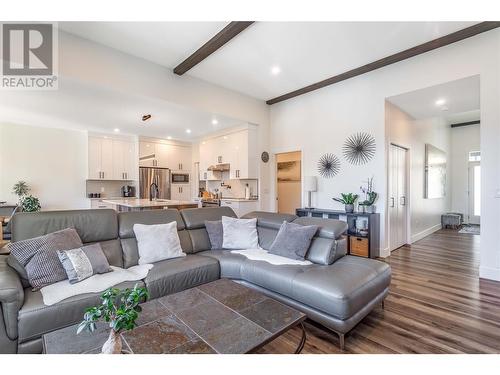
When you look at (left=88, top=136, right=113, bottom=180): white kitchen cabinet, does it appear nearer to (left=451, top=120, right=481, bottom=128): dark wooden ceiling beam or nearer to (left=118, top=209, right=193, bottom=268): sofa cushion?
(left=118, top=209, right=193, bottom=268): sofa cushion

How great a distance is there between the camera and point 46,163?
605 cm

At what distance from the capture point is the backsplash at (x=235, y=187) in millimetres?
6078

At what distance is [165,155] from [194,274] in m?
5.81

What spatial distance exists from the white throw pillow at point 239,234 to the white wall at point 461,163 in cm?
802

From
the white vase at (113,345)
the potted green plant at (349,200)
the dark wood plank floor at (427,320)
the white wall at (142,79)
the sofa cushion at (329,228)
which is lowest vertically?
the dark wood plank floor at (427,320)

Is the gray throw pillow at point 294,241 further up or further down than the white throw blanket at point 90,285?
further up

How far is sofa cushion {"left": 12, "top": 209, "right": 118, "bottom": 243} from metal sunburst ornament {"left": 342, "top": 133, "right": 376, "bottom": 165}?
13.0ft

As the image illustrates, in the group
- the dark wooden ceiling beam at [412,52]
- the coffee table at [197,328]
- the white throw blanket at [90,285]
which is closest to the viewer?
the coffee table at [197,328]

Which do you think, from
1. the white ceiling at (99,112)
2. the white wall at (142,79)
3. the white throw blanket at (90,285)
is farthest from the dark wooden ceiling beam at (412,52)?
the white throw blanket at (90,285)

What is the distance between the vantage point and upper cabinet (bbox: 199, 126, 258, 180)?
227 inches

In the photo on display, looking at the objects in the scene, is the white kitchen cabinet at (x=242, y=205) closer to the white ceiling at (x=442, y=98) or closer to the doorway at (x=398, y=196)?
the doorway at (x=398, y=196)

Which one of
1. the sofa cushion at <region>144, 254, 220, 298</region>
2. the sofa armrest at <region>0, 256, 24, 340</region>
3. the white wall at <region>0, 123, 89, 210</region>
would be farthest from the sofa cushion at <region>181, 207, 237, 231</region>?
the white wall at <region>0, 123, 89, 210</region>

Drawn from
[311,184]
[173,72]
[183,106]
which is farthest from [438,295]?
[173,72]
